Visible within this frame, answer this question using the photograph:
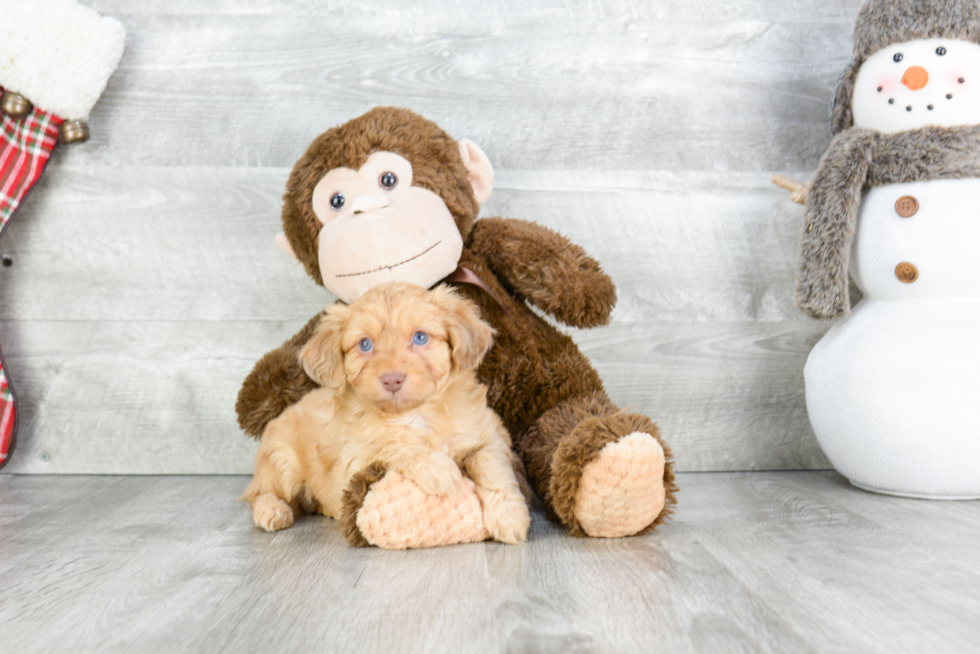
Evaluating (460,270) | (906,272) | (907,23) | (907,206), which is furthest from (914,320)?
(460,270)


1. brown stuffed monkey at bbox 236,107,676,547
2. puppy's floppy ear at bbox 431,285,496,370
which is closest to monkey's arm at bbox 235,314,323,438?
brown stuffed monkey at bbox 236,107,676,547

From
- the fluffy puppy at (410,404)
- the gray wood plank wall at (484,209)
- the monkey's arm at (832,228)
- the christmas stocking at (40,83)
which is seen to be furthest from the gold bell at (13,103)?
the monkey's arm at (832,228)

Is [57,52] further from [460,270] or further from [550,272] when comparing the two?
[550,272]

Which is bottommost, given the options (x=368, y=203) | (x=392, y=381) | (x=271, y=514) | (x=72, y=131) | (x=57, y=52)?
(x=271, y=514)

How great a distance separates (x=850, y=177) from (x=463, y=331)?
766 mm

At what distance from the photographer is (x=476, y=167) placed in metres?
1.37

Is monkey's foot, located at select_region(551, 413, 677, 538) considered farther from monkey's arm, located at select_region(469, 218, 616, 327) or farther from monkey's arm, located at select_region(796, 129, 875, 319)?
monkey's arm, located at select_region(796, 129, 875, 319)

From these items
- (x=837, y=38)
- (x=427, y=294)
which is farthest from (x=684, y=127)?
(x=427, y=294)

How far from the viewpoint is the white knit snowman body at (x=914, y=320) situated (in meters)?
1.27

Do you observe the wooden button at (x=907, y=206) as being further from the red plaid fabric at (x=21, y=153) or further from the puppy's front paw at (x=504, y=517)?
the red plaid fabric at (x=21, y=153)

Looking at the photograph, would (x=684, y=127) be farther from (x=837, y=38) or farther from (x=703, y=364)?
(x=703, y=364)

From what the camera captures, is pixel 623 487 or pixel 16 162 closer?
pixel 623 487

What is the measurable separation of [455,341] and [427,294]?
0.26 feet

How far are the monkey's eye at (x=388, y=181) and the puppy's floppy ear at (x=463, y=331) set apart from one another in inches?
8.8
